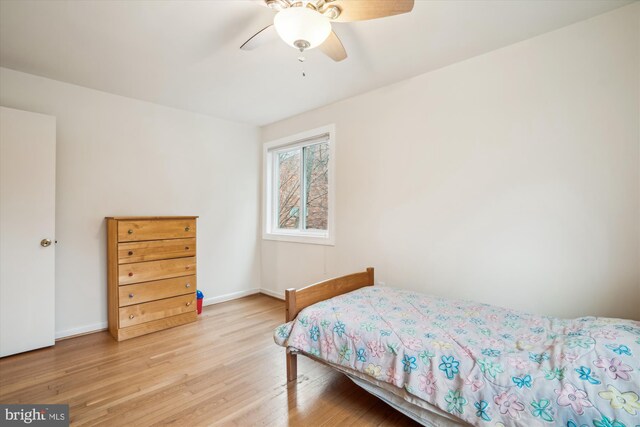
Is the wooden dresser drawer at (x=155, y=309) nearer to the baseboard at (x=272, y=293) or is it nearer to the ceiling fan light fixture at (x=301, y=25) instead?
the baseboard at (x=272, y=293)

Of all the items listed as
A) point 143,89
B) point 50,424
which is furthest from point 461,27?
point 50,424

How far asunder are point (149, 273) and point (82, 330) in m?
0.83

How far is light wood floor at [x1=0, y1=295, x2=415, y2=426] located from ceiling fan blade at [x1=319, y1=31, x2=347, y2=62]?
7.06 feet

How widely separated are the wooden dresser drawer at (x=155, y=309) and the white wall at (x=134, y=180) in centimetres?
47

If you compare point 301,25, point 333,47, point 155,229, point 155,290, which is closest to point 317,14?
point 301,25

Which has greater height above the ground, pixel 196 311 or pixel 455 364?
pixel 455 364

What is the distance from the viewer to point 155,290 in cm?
296

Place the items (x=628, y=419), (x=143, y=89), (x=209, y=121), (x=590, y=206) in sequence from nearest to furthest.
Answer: (x=628, y=419) < (x=590, y=206) < (x=143, y=89) < (x=209, y=121)

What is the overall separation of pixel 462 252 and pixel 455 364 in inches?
48.9

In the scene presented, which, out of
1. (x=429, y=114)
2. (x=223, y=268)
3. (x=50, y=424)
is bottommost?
(x=50, y=424)

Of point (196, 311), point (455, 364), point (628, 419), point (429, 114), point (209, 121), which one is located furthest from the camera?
point (209, 121)

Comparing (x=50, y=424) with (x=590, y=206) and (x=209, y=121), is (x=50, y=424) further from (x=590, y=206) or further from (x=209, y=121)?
(x=590, y=206)

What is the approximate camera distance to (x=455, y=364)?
4.42 feet

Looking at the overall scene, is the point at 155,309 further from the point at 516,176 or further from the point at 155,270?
the point at 516,176
